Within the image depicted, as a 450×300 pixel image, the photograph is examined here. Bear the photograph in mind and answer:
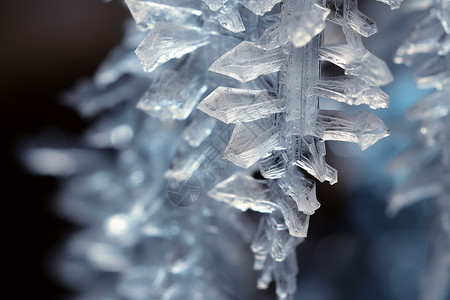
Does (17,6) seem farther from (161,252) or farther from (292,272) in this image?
(292,272)

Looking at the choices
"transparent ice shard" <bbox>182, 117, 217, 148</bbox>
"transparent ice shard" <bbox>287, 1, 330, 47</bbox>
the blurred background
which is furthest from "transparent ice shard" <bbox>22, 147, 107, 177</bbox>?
"transparent ice shard" <bbox>287, 1, 330, 47</bbox>

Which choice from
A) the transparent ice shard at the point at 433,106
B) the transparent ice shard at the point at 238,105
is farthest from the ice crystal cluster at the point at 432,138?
the transparent ice shard at the point at 238,105

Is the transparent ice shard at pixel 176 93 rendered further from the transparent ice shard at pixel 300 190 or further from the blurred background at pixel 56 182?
the blurred background at pixel 56 182

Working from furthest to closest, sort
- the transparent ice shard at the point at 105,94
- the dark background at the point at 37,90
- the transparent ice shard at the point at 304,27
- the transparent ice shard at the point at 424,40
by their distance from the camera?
the dark background at the point at 37,90
the transparent ice shard at the point at 105,94
the transparent ice shard at the point at 424,40
the transparent ice shard at the point at 304,27

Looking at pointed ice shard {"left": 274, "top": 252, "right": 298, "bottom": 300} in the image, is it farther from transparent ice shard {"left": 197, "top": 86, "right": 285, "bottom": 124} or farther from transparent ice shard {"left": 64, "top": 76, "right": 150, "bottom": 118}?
transparent ice shard {"left": 64, "top": 76, "right": 150, "bottom": 118}

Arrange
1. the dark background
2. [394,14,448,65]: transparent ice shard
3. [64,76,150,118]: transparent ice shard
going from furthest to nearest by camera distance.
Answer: the dark background
[64,76,150,118]: transparent ice shard
[394,14,448,65]: transparent ice shard

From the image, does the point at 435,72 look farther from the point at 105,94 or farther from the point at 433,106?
the point at 105,94

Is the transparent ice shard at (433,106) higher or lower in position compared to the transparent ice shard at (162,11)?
lower

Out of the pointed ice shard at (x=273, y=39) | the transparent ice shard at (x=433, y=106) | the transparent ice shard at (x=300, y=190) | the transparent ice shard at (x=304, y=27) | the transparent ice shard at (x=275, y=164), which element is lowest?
the transparent ice shard at (x=433, y=106)
